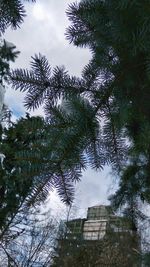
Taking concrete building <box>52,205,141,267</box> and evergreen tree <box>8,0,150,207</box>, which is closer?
evergreen tree <box>8,0,150,207</box>

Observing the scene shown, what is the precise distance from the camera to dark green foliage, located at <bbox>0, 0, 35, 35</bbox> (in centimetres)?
127

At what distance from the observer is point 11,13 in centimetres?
128

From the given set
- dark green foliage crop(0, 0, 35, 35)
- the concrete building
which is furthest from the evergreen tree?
the concrete building

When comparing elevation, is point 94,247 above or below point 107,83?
above

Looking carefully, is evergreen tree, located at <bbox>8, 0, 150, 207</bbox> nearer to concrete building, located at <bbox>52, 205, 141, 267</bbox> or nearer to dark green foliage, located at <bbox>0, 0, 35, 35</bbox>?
dark green foliage, located at <bbox>0, 0, 35, 35</bbox>

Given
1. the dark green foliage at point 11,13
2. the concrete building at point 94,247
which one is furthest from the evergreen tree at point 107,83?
the concrete building at point 94,247

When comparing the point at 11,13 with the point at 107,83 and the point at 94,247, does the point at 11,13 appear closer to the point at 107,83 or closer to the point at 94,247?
the point at 107,83

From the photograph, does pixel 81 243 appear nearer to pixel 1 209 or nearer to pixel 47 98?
pixel 1 209

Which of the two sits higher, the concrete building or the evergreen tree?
the concrete building

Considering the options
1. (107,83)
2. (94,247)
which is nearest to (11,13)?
(107,83)

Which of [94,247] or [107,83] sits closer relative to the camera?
[107,83]

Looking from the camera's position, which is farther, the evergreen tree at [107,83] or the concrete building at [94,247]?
the concrete building at [94,247]

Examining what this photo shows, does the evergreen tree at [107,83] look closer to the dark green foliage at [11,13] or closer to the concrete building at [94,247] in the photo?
the dark green foliage at [11,13]

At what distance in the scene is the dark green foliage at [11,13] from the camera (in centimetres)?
127
